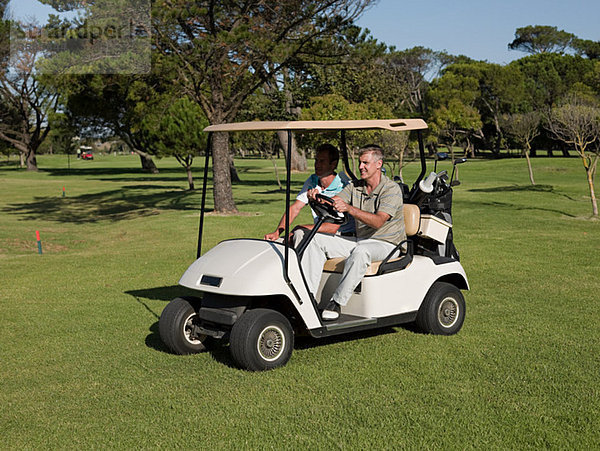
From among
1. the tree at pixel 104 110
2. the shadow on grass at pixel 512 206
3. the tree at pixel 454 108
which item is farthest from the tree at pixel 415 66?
the shadow on grass at pixel 512 206

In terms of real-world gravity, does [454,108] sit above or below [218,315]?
above

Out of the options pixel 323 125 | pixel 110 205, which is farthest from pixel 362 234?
pixel 110 205

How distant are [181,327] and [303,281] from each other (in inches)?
45.7

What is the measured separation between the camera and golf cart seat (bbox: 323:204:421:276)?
20.3ft

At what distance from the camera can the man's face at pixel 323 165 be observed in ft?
21.8

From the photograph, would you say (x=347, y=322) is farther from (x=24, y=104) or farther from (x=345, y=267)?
(x=24, y=104)

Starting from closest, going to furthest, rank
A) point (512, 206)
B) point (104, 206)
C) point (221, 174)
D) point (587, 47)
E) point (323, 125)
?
point (323, 125) → point (221, 174) → point (512, 206) → point (104, 206) → point (587, 47)

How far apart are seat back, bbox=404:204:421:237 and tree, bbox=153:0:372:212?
1137 centimetres

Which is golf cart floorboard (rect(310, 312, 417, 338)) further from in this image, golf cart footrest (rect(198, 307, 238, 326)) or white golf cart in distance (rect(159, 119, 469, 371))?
golf cart footrest (rect(198, 307, 238, 326))

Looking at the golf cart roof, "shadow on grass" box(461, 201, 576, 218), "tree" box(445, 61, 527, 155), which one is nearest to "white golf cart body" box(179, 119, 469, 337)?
the golf cart roof

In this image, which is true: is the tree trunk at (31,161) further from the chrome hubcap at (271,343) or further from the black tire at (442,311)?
the chrome hubcap at (271,343)

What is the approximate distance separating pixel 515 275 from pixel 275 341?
5511mm

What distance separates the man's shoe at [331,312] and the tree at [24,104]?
53.0 metres

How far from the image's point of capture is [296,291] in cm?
573
